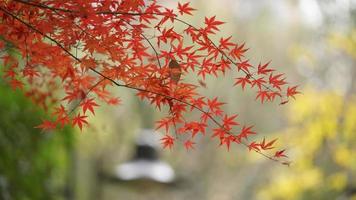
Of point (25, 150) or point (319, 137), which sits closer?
point (25, 150)

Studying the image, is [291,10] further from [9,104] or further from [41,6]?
[41,6]

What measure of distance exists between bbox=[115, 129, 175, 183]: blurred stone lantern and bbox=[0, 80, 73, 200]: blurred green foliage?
498 mm

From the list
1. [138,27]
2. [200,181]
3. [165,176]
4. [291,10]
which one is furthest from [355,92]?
[291,10]

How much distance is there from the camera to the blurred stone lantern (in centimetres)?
330

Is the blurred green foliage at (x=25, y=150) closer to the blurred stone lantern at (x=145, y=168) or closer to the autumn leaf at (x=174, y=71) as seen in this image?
the blurred stone lantern at (x=145, y=168)

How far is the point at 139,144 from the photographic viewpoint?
3445mm

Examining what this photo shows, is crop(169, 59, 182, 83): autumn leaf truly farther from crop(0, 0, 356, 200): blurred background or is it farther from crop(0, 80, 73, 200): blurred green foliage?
crop(0, 80, 73, 200): blurred green foliage

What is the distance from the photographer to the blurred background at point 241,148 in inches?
139

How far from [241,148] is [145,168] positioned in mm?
5566

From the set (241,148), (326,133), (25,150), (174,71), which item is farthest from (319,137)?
(241,148)

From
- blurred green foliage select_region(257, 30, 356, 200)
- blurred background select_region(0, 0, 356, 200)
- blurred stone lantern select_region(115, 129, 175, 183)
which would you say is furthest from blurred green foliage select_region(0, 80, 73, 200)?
blurred green foliage select_region(257, 30, 356, 200)

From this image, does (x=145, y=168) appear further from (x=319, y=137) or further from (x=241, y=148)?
(x=241, y=148)

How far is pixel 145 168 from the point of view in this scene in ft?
11.1

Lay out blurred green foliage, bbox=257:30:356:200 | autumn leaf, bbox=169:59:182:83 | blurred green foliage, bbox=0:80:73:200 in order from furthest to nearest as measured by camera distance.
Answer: blurred green foliage, bbox=257:30:356:200, blurred green foliage, bbox=0:80:73:200, autumn leaf, bbox=169:59:182:83
